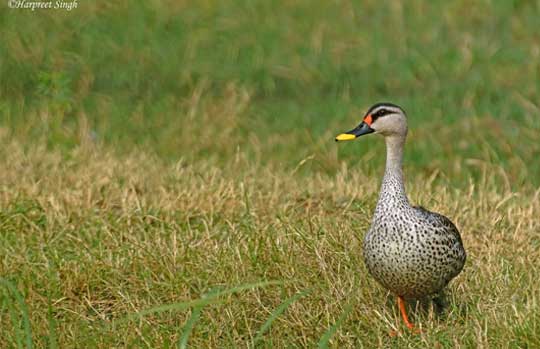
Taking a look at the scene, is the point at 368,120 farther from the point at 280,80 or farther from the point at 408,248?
the point at 280,80

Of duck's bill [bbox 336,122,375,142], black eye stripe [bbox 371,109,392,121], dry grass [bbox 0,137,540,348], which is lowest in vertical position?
dry grass [bbox 0,137,540,348]

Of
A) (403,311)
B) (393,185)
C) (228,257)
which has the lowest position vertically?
(403,311)

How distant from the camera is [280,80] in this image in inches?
373

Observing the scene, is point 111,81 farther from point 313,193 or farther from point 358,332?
point 358,332

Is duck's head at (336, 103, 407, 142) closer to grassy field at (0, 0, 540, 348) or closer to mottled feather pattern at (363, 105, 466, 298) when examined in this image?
mottled feather pattern at (363, 105, 466, 298)

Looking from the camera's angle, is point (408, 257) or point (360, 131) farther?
point (360, 131)

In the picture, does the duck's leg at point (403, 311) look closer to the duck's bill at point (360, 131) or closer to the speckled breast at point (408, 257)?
the speckled breast at point (408, 257)

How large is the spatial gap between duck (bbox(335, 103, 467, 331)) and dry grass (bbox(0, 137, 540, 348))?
0.16 meters

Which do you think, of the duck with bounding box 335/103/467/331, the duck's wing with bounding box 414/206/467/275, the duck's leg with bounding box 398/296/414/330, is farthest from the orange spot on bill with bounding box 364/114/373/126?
the duck's leg with bounding box 398/296/414/330

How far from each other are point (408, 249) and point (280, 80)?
16.3ft

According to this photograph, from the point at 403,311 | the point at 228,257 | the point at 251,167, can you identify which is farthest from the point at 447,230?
the point at 251,167

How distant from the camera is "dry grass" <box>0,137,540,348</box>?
4.68m

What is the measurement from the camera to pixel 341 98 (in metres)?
9.16

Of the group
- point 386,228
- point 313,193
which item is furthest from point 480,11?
point 386,228
